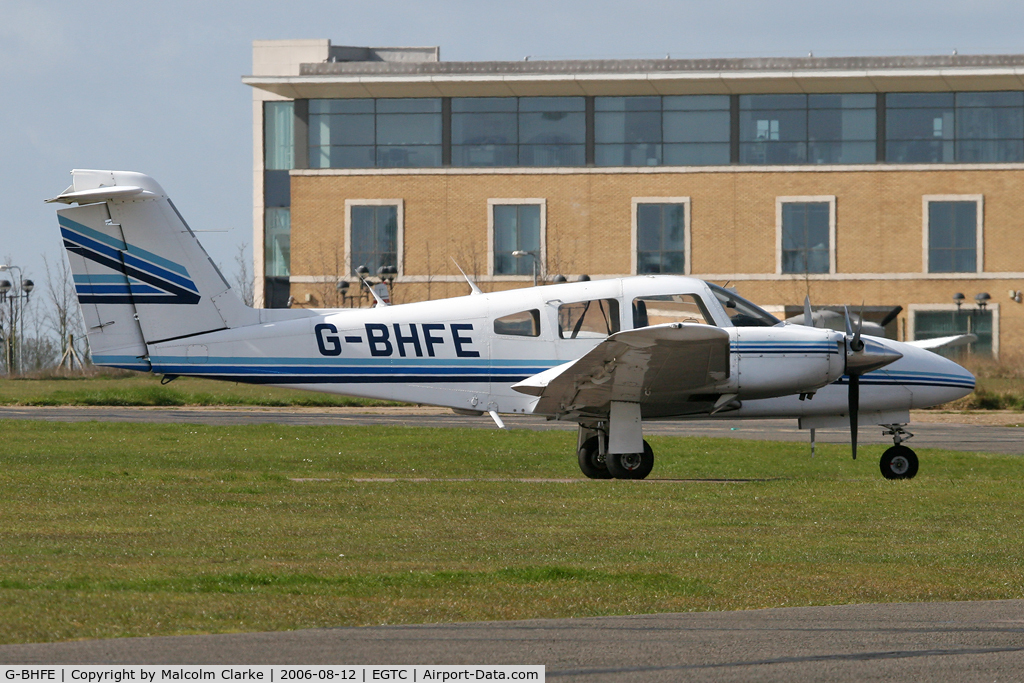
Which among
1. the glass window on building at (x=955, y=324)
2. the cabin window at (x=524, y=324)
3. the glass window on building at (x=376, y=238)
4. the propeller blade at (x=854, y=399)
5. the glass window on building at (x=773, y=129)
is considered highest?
the glass window on building at (x=773, y=129)

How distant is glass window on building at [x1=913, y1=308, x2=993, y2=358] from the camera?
197 feet

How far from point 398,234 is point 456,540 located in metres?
51.8

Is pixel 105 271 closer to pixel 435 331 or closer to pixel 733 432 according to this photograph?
pixel 435 331

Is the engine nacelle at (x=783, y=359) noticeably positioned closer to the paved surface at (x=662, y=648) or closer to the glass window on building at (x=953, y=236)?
the paved surface at (x=662, y=648)

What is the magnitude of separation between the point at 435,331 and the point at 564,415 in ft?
7.54

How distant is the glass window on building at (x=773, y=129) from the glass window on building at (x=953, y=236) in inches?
269

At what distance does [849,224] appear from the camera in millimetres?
60812

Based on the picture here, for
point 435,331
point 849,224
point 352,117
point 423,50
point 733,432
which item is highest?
point 423,50

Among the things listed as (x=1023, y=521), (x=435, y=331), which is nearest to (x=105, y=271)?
(x=435, y=331)

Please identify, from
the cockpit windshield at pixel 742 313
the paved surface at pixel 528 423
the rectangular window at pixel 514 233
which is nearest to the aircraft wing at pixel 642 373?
the cockpit windshield at pixel 742 313

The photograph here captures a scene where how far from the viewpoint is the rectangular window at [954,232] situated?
2380 inches

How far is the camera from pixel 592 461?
19.2m

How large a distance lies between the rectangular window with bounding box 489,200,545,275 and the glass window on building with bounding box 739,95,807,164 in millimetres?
10342
